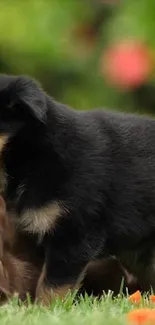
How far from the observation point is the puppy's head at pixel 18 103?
5.02 metres

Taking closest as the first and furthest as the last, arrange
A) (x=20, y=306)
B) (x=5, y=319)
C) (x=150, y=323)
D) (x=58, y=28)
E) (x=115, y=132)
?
1. (x=150, y=323)
2. (x=5, y=319)
3. (x=20, y=306)
4. (x=115, y=132)
5. (x=58, y=28)

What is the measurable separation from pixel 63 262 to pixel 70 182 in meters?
0.44

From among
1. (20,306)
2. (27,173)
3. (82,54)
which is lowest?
(20,306)

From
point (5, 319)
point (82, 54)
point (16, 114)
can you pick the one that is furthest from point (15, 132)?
point (82, 54)

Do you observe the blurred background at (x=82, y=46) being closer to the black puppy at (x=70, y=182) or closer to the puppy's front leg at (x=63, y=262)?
the black puppy at (x=70, y=182)

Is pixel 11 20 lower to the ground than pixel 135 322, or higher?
higher

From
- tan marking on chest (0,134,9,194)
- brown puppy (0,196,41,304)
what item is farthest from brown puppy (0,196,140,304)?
tan marking on chest (0,134,9,194)

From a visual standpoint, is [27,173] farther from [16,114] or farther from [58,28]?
[58,28]

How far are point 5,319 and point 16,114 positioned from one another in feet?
5.09

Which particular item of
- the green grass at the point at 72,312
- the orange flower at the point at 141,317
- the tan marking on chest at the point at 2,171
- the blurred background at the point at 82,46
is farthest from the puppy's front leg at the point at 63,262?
the blurred background at the point at 82,46

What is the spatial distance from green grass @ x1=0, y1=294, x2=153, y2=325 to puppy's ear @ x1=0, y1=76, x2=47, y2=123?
3.40ft

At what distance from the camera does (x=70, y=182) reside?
5113 mm

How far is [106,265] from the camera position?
18.5ft

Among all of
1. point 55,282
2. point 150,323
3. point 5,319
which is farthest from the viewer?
point 55,282
